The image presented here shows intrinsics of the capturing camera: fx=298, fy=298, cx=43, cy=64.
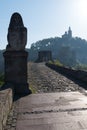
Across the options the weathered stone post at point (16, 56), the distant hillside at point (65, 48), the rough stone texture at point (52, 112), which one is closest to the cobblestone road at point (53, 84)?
the weathered stone post at point (16, 56)

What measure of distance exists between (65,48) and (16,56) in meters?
129

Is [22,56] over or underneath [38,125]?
over

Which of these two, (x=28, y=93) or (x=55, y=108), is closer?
(x=55, y=108)

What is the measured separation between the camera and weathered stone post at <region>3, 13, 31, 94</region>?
983cm

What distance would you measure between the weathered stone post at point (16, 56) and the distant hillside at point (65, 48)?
114m

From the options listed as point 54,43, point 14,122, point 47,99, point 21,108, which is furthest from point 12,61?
point 54,43

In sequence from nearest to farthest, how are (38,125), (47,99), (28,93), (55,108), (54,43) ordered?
(38,125) → (55,108) → (47,99) → (28,93) → (54,43)

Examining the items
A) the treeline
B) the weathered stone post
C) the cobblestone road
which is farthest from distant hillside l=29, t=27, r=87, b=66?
the weathered stone post

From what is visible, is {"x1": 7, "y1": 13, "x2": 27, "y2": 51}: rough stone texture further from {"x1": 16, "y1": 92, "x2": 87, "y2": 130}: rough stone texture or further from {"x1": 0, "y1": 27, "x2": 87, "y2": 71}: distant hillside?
{"x1": 0, "y1": 27, "x2": 87, "y2": 71}: distant hillside

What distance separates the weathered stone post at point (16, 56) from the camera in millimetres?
9828

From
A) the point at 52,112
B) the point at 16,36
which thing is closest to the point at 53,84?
the point at 16,36

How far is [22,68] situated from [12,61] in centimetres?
41

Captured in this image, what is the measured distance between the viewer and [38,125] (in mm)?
5812

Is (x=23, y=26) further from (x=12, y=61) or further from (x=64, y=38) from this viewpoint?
(x=64, y=38)
